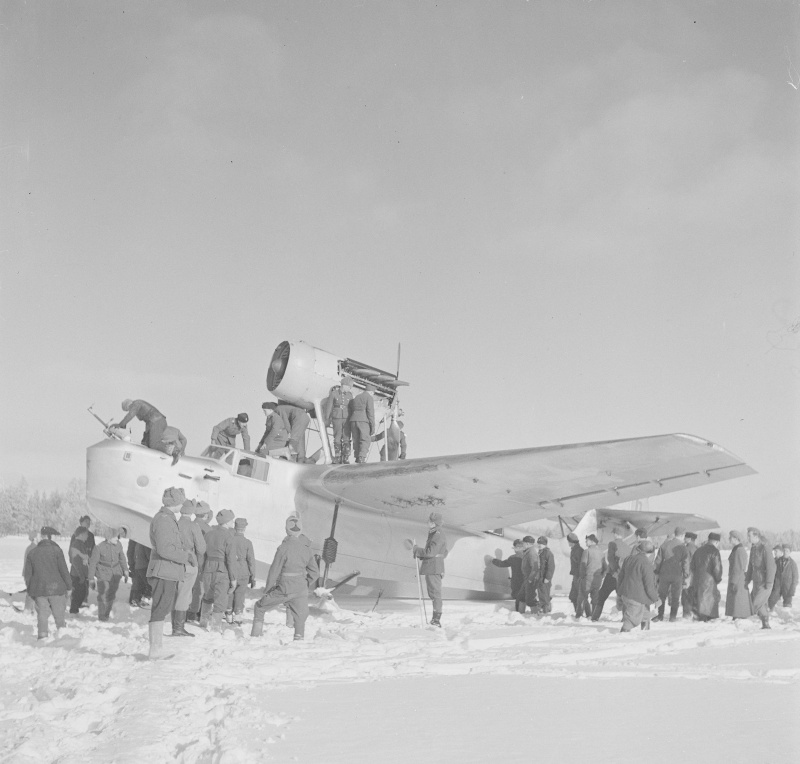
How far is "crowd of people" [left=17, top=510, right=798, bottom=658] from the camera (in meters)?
9.24

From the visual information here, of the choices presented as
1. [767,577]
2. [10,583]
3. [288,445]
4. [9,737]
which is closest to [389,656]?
[9,737]

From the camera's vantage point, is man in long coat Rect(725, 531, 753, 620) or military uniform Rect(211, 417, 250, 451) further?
military uniform Rect(211, 417, 250, 451)

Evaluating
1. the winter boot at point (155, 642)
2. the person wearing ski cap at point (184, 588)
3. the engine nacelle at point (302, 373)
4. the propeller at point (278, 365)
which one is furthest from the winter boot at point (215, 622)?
the propeller at point (278, 365)

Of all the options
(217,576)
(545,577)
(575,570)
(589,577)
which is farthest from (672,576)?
(217,576)

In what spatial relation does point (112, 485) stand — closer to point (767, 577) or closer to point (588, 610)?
point (588, 610)

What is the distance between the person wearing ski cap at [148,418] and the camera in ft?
43.9

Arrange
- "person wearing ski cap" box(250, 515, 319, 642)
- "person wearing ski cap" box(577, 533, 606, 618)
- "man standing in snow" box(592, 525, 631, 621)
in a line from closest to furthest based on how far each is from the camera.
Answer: "person wearing ski cap" box(250, 515, 319, 642)
"man standing in snow" box(592, 525, 631, 621)
"person wearing ski cap" box(577, 533, 606, 618)

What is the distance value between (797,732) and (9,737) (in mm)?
4466

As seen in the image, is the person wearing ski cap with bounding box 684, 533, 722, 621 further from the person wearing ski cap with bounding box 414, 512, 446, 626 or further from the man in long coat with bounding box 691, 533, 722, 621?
the person wearing ski cap with bounding box 414, 512, 446, 626

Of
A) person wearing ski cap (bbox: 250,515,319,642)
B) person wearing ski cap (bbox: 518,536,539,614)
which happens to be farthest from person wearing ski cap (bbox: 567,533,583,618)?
person wearing ski cap (bbox: 250,515,319,642)

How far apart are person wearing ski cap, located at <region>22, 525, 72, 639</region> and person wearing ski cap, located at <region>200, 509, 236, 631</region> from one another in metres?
1.77

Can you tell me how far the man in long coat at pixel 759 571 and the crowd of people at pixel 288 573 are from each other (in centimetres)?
2

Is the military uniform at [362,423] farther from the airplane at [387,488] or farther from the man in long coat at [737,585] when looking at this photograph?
the man in long coat at [737,585]

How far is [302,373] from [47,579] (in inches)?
294
